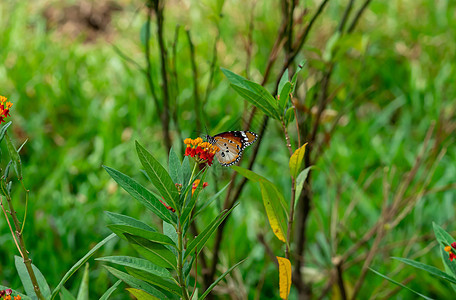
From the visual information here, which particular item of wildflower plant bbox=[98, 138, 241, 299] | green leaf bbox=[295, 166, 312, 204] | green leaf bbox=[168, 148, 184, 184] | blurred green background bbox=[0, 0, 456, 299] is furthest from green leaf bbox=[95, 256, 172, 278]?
blurred green background bbox=[0, 0, 456, 299]

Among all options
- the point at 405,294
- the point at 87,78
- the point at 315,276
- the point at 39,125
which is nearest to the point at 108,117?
the point at 39,125

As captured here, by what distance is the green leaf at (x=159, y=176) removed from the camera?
0.62 meters

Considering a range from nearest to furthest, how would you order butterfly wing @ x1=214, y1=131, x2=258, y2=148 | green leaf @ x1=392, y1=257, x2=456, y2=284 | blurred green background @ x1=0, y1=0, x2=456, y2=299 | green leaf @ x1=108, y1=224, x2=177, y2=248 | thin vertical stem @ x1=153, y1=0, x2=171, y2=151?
1. green leaf @ x1=108, y1=224, x2=177, y2=248
2. green leaf @ x1=392, y1=257, x2=456, y2=284
3. butterfly wing @ x1=214, y1=131, x2=258, y2=148
4. thin vertical stem @ x1=153, y1=0, x2=171, y2=151
5. blurred green background @ x1=0, y1=0, x2=456, y2=299

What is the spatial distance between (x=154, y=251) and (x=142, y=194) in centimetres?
8

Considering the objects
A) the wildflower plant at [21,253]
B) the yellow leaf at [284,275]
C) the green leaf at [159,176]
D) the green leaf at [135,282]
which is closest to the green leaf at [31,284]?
the wildflower plant at [21,253]

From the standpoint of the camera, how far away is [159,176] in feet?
2.07

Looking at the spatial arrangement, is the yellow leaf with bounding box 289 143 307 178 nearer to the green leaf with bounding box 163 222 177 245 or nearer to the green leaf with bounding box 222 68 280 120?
the green leaf with bounding box 222 68 280 120

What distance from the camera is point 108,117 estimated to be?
2.61 metres

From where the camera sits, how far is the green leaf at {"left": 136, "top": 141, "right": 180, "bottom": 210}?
0.62m

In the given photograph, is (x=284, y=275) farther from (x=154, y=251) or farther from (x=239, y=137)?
(x=239, y=137)

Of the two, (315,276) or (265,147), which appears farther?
(265,147)

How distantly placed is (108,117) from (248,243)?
1.12 metres

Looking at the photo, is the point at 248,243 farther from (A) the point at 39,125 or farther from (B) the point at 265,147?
(A) the point at 39,125

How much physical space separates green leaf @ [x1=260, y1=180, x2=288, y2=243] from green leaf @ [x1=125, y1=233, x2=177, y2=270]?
155 millimetres
